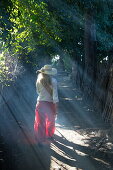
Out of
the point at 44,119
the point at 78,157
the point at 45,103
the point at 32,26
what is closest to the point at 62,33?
the point at 32,26

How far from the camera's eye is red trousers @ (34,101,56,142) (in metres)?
5.79

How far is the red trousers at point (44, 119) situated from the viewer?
5789 mm

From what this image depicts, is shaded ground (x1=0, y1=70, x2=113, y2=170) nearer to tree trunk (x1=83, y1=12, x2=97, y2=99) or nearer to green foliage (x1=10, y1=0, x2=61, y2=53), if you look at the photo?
tree trunk (x1=83, y1=12, x2=97, y2=99)

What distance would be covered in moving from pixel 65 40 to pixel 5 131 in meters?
9.37

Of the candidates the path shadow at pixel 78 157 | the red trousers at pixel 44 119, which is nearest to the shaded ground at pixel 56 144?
the path shadow at pixel 78 157

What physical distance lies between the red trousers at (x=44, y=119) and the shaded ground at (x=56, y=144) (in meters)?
0.24

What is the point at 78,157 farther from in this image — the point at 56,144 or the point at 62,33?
the point at 62,33

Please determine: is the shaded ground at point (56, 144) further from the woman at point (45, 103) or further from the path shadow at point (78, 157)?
the woman at point (45, 103)

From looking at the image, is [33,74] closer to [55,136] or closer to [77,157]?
[55,136]

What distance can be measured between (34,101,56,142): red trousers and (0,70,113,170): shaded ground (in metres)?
0.24

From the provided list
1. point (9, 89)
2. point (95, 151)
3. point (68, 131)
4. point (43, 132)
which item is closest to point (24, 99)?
point (9, 89)

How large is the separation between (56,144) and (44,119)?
2.22ft

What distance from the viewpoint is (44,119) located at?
5891 mm

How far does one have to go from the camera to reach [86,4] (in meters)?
9.52
